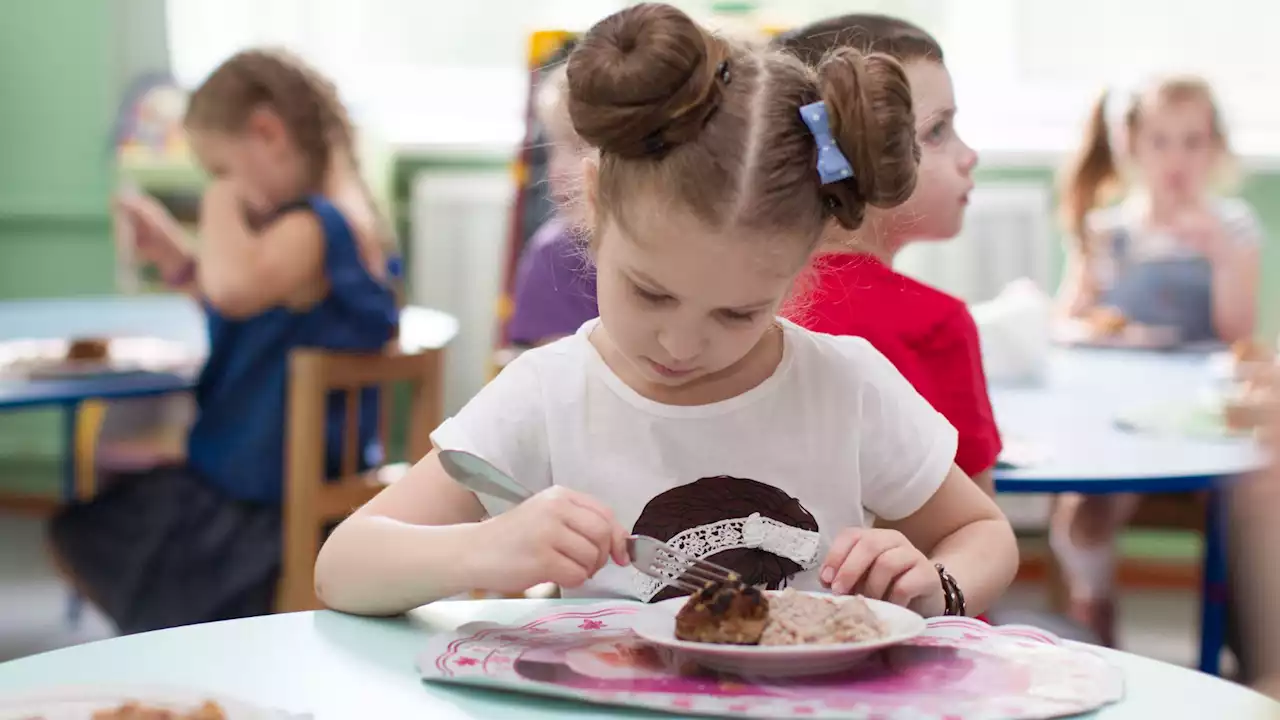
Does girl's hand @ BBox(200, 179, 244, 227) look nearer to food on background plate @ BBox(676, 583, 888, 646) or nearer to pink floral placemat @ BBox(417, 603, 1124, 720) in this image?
pink floral placemat @ BBox(417, 603, 1124, 720)

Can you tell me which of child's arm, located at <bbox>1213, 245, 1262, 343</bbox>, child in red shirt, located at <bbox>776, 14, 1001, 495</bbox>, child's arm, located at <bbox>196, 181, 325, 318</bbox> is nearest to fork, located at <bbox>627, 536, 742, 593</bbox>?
child in red shirt, located at <bbox>776, 14, 1001, 495</bbox>

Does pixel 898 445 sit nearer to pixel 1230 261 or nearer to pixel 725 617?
pixel 725 617

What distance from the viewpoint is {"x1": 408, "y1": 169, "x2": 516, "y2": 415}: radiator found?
12.5 ft

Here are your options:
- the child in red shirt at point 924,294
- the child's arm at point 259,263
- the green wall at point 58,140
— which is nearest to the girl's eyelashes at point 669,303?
the child in red shirt at point 924,294

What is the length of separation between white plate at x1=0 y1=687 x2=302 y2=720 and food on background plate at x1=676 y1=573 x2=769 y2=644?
8.1 inches

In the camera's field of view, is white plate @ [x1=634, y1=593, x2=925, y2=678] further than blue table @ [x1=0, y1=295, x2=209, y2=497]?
No

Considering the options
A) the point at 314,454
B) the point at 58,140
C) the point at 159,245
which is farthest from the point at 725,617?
the point at 58,140

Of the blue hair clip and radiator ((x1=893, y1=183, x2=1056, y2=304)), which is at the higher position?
the blue hair clip

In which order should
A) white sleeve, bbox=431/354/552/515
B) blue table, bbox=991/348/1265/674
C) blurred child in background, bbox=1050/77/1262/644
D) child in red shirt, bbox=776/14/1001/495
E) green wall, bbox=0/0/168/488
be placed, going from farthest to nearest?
green wall, bbox=0/0/168/488 → blurred child in background, bbox=1050/77/1262/644 → blue table, bbox=991/348/1265/674 → child in red shirt, bbox=776/14/1001/495 → white sleeve, bbox=431/354/552/515

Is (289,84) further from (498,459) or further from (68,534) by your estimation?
(498,459)

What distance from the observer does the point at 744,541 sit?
1.02 m

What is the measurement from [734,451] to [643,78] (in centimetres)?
29

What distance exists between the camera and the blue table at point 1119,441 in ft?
5.02

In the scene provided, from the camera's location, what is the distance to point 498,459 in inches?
39.9
